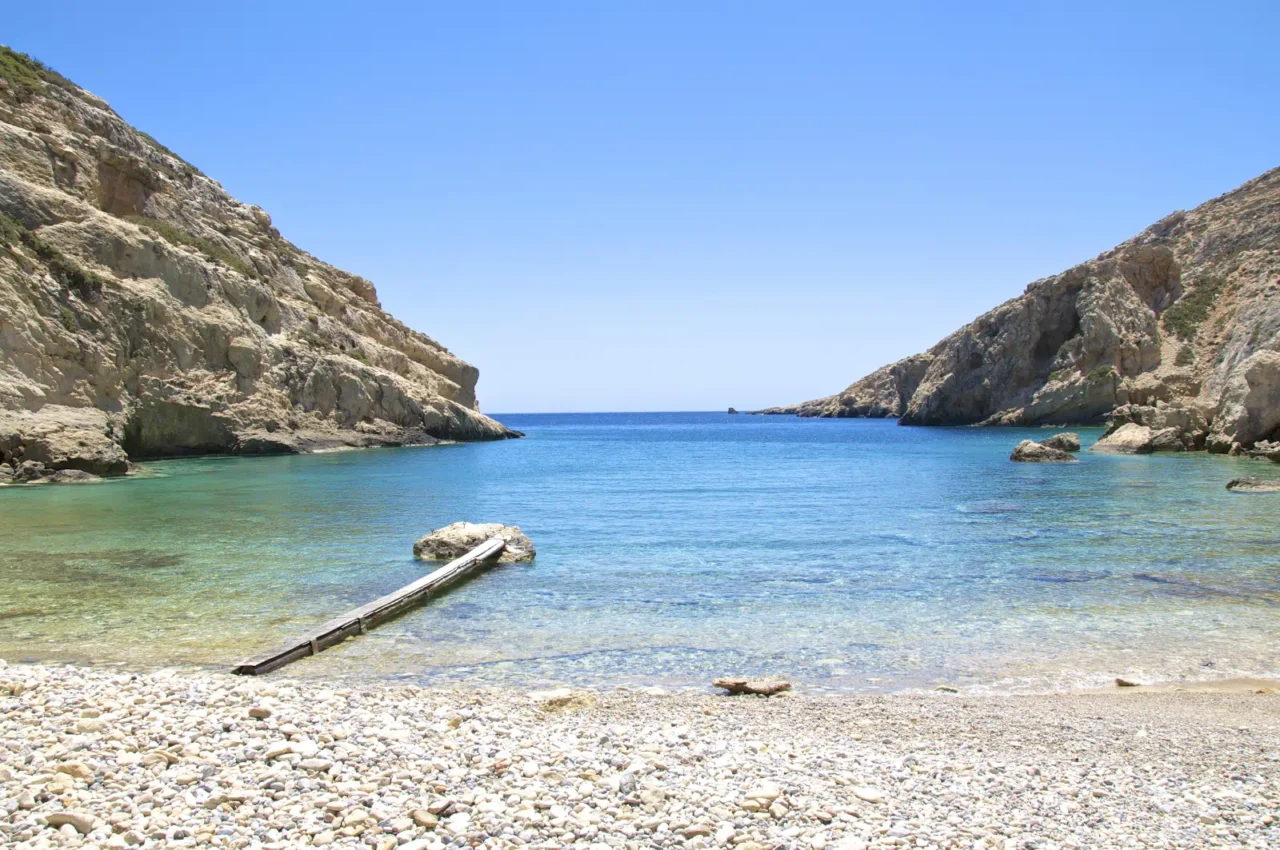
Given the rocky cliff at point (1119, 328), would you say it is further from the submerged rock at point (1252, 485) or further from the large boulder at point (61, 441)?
the large boulder at point (61, 441)

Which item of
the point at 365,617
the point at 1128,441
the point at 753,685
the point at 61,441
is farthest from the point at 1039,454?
the point at 61,441

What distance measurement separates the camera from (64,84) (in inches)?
2026

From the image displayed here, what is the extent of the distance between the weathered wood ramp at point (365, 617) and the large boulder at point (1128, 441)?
139 feet

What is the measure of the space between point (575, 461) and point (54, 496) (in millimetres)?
28333

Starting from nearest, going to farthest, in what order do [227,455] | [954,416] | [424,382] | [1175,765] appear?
1. [1175,765]
2. [227,455]
3. [424,382]
4. [954,416]

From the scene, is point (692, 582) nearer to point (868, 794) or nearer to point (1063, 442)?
point (868, 794)

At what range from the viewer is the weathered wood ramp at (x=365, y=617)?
990cm

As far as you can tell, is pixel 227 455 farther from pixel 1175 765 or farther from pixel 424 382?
pixel 1175 765

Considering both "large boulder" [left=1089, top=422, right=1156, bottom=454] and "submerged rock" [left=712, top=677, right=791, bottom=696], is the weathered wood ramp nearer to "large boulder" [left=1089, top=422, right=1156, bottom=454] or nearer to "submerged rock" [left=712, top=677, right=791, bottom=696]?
"submerged rock" [left=712, top=677, right=791, bottom=696]

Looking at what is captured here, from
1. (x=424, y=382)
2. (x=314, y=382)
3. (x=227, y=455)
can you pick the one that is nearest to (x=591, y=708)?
(x=227, y=455)

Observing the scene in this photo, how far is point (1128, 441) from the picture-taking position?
47688mm

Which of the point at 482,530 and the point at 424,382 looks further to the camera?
the point at 424,382

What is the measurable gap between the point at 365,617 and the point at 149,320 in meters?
39.5

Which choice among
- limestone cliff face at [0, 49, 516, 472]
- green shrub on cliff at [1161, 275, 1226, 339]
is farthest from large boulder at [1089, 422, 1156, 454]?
limestone cliff face at [0, 49, 516, 472]
